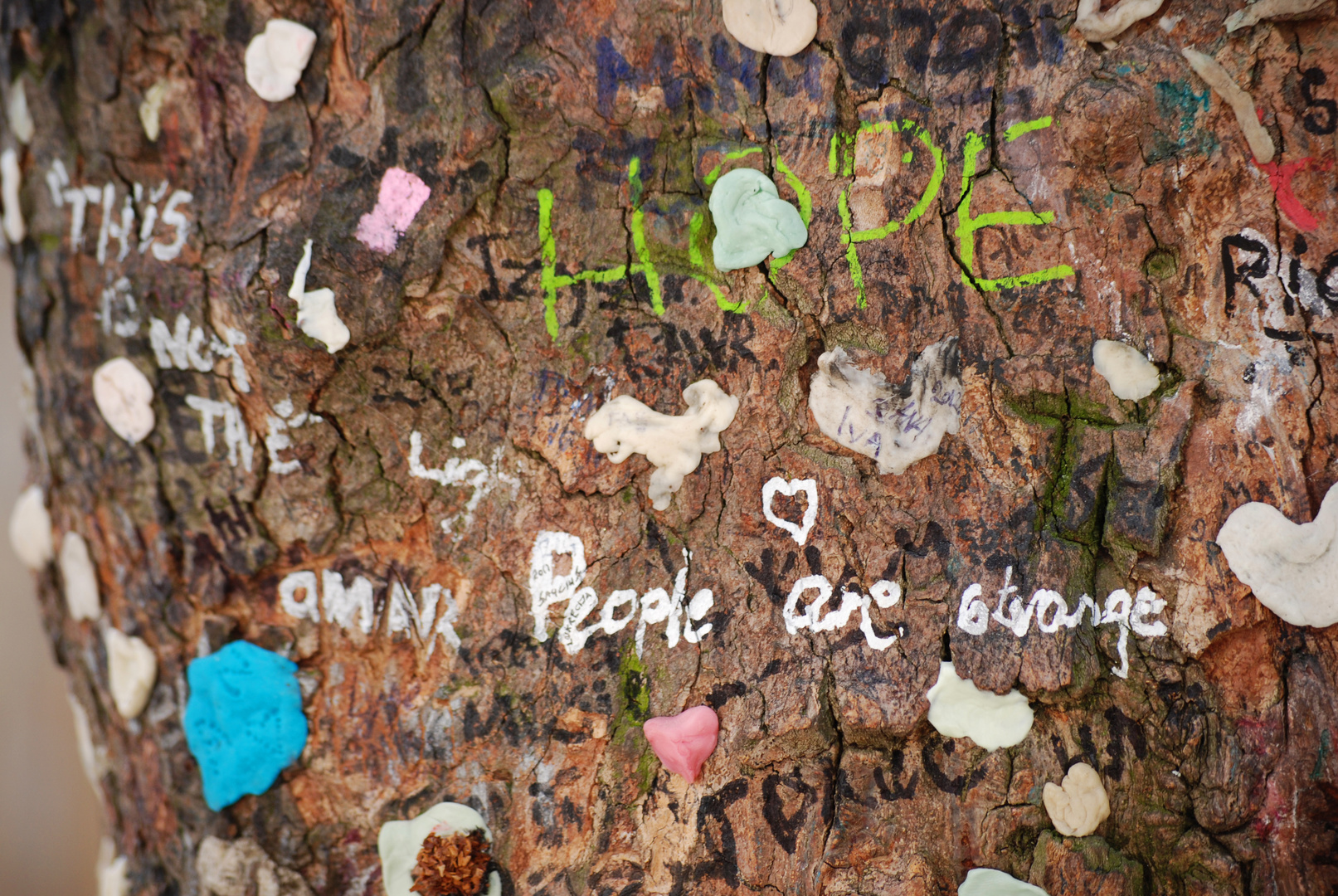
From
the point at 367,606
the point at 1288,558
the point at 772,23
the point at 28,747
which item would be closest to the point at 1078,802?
the point at 1288,558

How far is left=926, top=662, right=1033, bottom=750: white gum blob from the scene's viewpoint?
3.64 feet

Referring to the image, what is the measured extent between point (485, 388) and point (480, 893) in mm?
723

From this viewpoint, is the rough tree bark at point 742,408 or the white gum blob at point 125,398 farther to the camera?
the white gum blob at point 125,398

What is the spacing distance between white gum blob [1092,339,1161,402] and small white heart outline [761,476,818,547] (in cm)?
42

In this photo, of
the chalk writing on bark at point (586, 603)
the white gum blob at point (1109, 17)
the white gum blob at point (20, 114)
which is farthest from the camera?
the white gum blob at point (20, 114)

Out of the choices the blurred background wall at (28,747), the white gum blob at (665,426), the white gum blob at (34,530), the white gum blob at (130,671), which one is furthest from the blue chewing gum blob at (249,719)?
the blurred background wall at (28,747)

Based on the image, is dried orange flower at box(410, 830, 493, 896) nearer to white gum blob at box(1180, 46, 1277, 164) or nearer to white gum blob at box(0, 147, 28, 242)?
white gum blob at box(0, 147, 28, 242)

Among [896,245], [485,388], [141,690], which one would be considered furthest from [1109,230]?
[141,690]

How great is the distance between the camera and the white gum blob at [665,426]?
1.11 meters

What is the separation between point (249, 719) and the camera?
1163 millimetres

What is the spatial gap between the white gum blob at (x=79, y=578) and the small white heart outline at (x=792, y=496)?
42.6 inches

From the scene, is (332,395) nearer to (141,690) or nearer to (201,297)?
(201,297)

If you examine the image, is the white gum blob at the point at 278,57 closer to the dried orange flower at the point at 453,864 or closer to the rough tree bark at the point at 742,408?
the rough tree bark at the point at 742,408

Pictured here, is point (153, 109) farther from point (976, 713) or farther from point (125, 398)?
point (976, 713)
